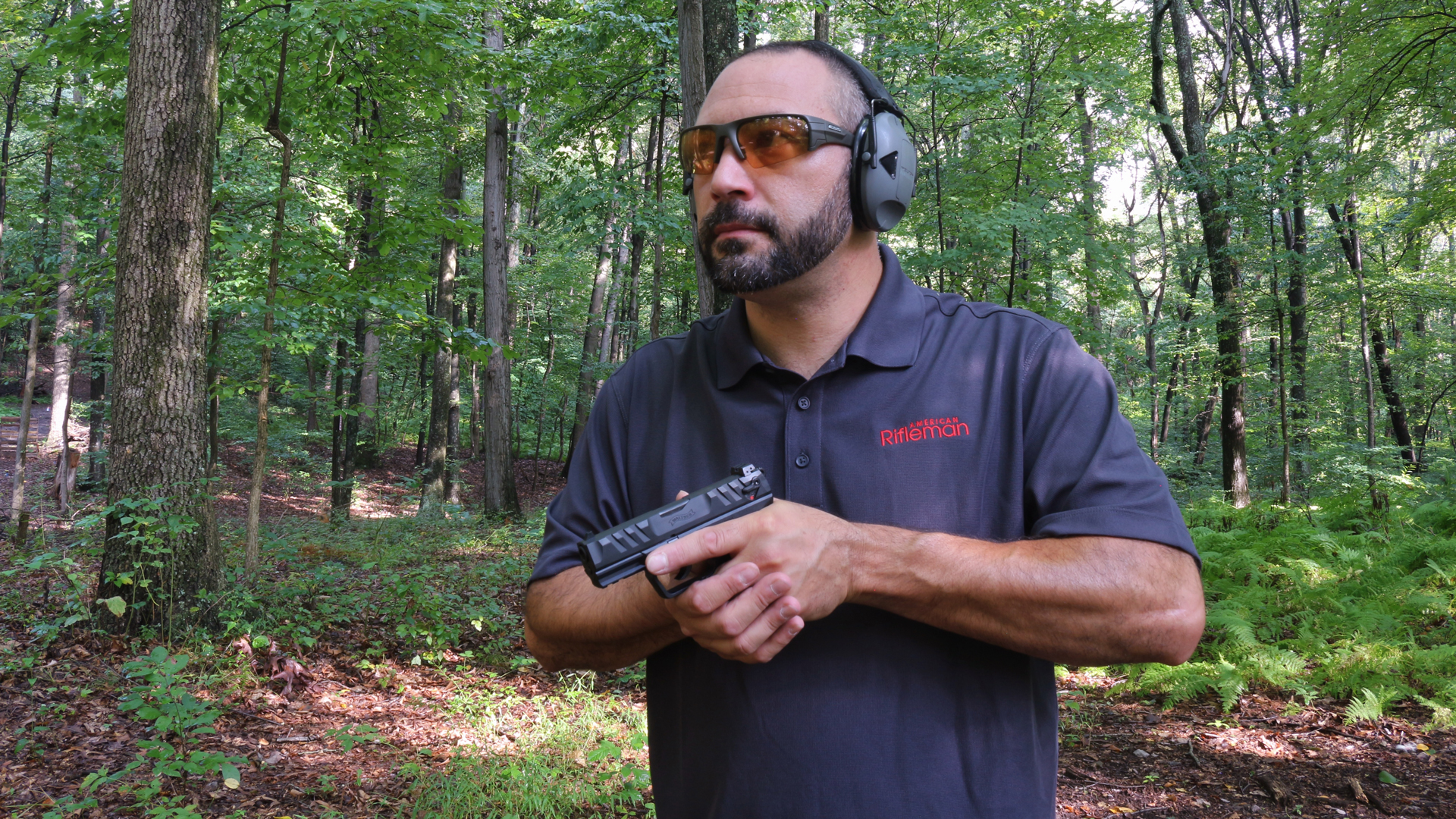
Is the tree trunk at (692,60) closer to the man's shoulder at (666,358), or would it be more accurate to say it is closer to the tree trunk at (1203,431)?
the man's shoulder at (666,358)

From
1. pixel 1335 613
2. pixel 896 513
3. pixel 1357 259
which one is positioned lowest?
pixel 1335 613

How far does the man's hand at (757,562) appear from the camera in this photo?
45.3 inches

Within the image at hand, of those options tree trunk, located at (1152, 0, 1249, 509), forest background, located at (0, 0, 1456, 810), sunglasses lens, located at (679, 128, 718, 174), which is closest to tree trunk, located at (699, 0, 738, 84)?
forest background, located at (0, 0, 1456, 810)

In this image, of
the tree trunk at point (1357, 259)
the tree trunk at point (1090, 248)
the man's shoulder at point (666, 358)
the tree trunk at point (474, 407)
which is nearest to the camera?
the man's shoulder at point (666, 358)

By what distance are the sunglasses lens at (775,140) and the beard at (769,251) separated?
4.3 inches

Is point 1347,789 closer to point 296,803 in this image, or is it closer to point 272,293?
point 296,803

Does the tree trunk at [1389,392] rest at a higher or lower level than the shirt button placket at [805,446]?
higher

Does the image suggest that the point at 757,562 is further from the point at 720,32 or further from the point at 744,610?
the point at 720,32

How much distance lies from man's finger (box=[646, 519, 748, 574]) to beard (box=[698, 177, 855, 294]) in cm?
53

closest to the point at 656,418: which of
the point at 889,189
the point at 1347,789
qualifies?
the point at 889,189

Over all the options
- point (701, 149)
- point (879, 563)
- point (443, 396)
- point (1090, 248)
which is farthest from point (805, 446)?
point (443, 396)

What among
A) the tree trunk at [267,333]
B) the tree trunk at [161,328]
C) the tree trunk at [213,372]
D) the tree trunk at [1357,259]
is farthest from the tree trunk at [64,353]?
the tree trunk at [1357,259]

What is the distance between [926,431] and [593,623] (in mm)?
704

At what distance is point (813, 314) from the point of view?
1.62 metres
